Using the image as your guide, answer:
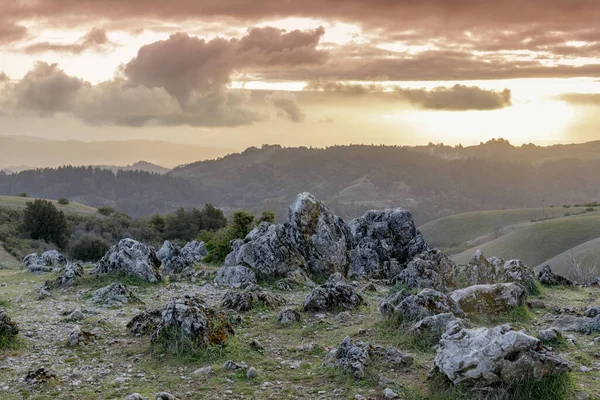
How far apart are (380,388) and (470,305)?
282 inches

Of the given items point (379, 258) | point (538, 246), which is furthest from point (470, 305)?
point (538, 246)

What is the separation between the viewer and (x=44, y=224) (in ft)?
233

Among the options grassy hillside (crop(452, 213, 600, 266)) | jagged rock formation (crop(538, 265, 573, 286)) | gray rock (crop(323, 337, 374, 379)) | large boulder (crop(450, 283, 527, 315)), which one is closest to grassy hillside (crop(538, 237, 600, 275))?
grassy hillside (crop(452, 213, 600, 266))

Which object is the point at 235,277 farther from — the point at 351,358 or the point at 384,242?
the point at 351,358

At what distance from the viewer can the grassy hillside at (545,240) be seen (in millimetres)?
130250

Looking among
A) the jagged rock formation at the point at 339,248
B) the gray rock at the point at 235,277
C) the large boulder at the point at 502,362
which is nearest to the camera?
the large boulder at the point at 502,362

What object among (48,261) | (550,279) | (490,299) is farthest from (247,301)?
(48,261)

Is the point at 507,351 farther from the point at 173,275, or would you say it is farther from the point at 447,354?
the point at 173,275

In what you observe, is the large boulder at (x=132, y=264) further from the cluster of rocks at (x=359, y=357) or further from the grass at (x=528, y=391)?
the grass at (x=528, y=391)

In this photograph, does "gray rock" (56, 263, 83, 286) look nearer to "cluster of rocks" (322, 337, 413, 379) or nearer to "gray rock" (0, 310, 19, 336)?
"gray rock" (0, 310, 19, 336)

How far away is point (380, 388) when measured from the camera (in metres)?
11.3

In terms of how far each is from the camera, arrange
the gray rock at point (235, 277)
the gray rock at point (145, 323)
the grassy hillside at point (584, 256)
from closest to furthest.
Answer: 1. the gray rock at point (145, 323)
2. the gray rock at point (235, 277)
3. the grassy hillside at point (584, 256)

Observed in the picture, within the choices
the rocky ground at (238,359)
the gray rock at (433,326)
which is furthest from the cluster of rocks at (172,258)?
the gray rock at (433,326)

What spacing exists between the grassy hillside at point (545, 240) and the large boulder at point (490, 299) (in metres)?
115
